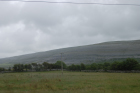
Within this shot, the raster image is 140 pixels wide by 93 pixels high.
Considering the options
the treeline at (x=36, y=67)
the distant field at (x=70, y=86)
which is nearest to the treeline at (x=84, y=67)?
the treeline at (x=36, y=67)

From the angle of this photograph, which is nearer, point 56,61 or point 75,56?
point 56,61

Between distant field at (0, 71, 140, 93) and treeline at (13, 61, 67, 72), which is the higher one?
treeline at (13, 61, 67, 72)

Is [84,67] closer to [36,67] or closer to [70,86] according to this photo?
[36,67]

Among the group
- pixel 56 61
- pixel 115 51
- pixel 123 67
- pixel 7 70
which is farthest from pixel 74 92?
pixel 115 51

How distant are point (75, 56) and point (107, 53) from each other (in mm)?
19614

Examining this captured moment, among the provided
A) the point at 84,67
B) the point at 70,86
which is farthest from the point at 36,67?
the point at 70,86

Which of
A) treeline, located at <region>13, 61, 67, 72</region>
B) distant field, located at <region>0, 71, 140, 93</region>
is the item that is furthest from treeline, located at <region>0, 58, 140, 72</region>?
distant field, located at <region>0, 71, 140, 93</region>

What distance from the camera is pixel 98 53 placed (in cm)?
8894

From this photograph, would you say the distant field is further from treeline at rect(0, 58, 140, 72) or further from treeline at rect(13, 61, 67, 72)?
treeline at rect(13, 61, 67, 72)

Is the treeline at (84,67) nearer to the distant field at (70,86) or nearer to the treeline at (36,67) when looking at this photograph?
the treeline at (36,67)

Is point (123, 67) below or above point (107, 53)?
below

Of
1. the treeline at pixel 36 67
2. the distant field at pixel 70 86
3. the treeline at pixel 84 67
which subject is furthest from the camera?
the treeline at pixel 36 67

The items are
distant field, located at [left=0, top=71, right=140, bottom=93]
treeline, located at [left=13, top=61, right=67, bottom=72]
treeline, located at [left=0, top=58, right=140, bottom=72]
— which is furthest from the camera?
treeline, located at [left=13, top=61, right=67, bottom=72]

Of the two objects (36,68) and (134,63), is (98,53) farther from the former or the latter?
(36,68)
